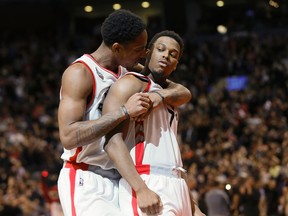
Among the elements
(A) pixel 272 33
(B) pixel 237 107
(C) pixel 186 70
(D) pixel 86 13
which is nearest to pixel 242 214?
(B) pixel 237 107

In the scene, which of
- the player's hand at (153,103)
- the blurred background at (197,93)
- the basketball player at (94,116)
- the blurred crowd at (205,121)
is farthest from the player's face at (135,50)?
the blurred crowd at (205,121)

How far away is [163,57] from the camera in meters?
5.05

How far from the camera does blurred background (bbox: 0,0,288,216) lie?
14.0 metres

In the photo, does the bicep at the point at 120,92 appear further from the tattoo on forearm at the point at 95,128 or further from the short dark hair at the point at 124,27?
the short dark hair at the point at 124,27

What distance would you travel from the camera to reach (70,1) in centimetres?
2920

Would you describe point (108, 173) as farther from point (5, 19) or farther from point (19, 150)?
point (5, 19)

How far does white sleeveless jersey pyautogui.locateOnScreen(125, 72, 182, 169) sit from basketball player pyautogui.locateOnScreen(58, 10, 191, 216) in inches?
5.8

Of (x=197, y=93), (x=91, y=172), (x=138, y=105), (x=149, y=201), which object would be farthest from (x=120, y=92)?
(x=197, y=93)

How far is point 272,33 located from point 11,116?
8546mm

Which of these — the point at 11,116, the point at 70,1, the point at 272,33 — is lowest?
the point at 11,116

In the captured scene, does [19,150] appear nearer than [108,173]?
No

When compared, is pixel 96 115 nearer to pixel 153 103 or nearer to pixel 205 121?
pixel 153 103

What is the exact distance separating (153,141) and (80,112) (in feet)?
1.71

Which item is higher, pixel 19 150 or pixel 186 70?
pixel 186 70
